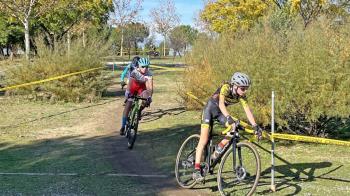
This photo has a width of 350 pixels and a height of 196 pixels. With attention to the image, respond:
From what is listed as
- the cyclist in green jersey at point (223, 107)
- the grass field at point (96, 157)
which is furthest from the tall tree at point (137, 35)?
the cyclist in green jersey at point (223, 107)

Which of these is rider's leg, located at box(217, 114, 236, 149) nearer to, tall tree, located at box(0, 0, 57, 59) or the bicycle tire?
the bicycle tire

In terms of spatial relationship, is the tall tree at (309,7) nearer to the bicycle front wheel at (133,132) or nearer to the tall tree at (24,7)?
the tall tree at (24,7)

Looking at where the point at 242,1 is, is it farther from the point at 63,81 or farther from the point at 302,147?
the point at 302,147

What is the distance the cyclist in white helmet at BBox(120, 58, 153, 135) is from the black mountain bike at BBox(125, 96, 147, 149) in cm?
9

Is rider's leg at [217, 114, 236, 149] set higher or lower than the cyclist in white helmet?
lower

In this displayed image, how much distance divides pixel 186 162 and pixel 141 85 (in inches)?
145

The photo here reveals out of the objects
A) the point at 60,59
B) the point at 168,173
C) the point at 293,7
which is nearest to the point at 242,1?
the point at 293,7

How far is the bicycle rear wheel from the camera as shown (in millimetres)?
7074

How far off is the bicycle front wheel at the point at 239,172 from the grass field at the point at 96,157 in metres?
0.25

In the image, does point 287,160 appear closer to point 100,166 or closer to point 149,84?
point 149,84

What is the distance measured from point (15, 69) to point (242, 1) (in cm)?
2842

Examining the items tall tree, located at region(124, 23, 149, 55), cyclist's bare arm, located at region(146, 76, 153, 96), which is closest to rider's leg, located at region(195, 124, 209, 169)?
cyclist's bare arm, located at region(146, 76, 153, 96)

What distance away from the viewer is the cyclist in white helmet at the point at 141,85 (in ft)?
32.4

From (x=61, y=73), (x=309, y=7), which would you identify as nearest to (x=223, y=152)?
(x=61, y=73)
